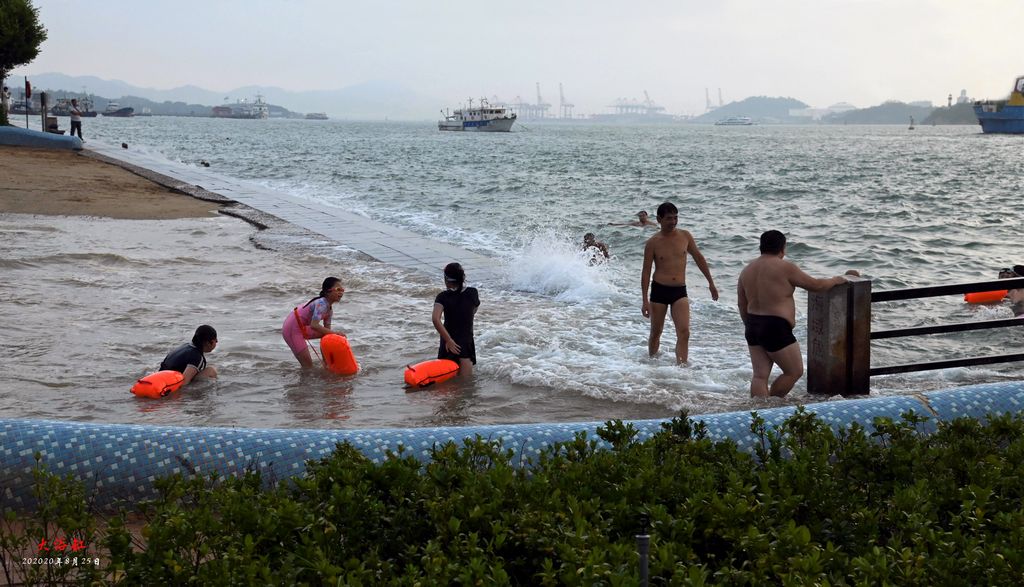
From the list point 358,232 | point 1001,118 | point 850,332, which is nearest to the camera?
point 850,332

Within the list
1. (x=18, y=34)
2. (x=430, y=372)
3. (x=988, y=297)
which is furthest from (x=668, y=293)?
(x=18, y=34)

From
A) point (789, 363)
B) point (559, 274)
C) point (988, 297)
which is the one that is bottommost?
point (988, 297)

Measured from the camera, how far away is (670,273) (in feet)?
29.0

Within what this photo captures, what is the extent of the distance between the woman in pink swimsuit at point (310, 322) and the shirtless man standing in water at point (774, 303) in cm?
371

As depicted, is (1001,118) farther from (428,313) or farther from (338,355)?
(338,355)

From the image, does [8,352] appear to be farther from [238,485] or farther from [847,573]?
[847,573]

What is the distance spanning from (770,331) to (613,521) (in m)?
4.22

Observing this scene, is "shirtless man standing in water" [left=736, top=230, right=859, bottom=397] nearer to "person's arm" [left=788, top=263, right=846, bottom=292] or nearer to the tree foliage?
"person's arm" [left=788, top=263, right=846, bottom=292]

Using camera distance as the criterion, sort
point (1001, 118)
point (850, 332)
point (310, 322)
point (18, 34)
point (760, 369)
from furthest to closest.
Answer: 1. point (1001, 118)
2. point (18, 34)
3. point (310, 322)
4. point (760, 369)
5. point (850, 332)

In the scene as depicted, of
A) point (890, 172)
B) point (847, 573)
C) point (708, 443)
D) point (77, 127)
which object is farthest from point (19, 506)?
point (890, 172)

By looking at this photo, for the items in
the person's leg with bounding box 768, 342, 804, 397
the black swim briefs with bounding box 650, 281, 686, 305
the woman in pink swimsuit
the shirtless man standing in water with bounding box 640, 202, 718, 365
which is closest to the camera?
the person's leg with bounding box 768, 342, 804, 397

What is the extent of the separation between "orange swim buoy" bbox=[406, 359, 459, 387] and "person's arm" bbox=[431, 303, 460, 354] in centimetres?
15

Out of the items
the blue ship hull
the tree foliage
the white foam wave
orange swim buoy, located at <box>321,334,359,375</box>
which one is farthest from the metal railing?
the blue ship hull

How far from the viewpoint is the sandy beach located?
20.1 meters
